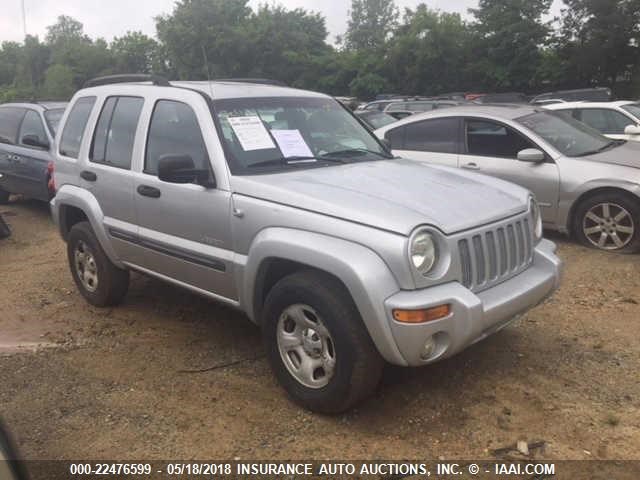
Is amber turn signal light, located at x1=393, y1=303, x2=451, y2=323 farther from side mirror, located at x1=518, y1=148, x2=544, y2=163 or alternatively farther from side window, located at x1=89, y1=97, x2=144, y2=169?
side mirror, located at x1=518, y1=148, x2=544, y2=163

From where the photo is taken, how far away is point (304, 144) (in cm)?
420

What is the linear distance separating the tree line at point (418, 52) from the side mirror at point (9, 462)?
27.9m

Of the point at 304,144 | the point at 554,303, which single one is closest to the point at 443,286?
the point at 304,144

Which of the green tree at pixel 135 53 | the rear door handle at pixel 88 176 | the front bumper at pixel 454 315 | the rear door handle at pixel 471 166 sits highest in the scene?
the green tree at pixel 135 53

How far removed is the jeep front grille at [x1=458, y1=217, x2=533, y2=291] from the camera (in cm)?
325

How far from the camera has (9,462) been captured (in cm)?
176

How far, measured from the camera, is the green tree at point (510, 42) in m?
37.2

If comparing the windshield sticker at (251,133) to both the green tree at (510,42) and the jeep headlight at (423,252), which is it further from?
the green tree at (510,42)

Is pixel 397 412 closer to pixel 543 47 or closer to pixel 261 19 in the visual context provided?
pixel 543 47

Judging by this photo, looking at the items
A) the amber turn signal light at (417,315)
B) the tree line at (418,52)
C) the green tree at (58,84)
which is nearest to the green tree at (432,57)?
the tree line at (418,52)

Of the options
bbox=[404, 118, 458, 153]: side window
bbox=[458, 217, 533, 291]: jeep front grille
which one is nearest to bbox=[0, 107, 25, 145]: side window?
bbox=[404, 118, 458, 153]: side window

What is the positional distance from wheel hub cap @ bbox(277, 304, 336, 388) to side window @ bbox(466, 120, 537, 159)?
4425 millimetres

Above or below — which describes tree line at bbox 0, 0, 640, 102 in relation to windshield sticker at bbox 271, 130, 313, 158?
above

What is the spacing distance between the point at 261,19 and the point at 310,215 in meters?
52.2
